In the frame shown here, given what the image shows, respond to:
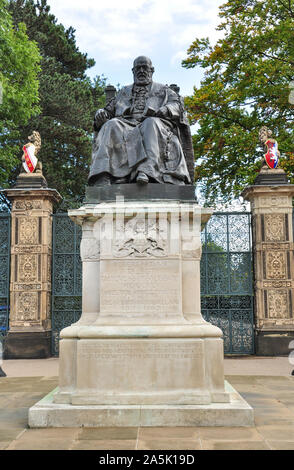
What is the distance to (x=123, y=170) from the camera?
480 cm

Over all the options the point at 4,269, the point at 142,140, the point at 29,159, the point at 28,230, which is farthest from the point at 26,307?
the point at 142,140

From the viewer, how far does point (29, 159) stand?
1005 centimetres

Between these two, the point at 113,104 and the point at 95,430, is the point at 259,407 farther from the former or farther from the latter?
the point at 113,104

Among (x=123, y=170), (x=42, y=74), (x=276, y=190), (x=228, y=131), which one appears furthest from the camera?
(x=42, y=74)

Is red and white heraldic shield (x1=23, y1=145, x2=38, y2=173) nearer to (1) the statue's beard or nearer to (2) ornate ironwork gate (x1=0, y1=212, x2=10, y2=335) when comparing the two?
(2) ornate ironwork gate (x1=0, y1=212, x2=10, y2=335)

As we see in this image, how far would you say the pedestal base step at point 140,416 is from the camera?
3838mm

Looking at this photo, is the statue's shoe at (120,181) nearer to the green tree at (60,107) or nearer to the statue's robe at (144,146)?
the statue's robe at (144,146)

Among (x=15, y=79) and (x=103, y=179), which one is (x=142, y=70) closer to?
(x=103, y=179)

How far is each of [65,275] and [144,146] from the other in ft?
18.9

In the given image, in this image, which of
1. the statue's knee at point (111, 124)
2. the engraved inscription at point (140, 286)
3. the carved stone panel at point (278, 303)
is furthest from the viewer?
the carved stone panel at point (278, 303)

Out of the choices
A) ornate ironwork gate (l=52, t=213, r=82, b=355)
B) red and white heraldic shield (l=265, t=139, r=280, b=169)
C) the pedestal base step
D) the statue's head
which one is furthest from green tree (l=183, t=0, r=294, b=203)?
the pedestal base step

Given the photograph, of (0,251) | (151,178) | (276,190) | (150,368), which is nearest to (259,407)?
(150,368)

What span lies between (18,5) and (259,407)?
21050 millimetres

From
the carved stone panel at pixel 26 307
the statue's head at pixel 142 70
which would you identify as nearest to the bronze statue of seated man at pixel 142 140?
the statue's head at pixel 142 70
